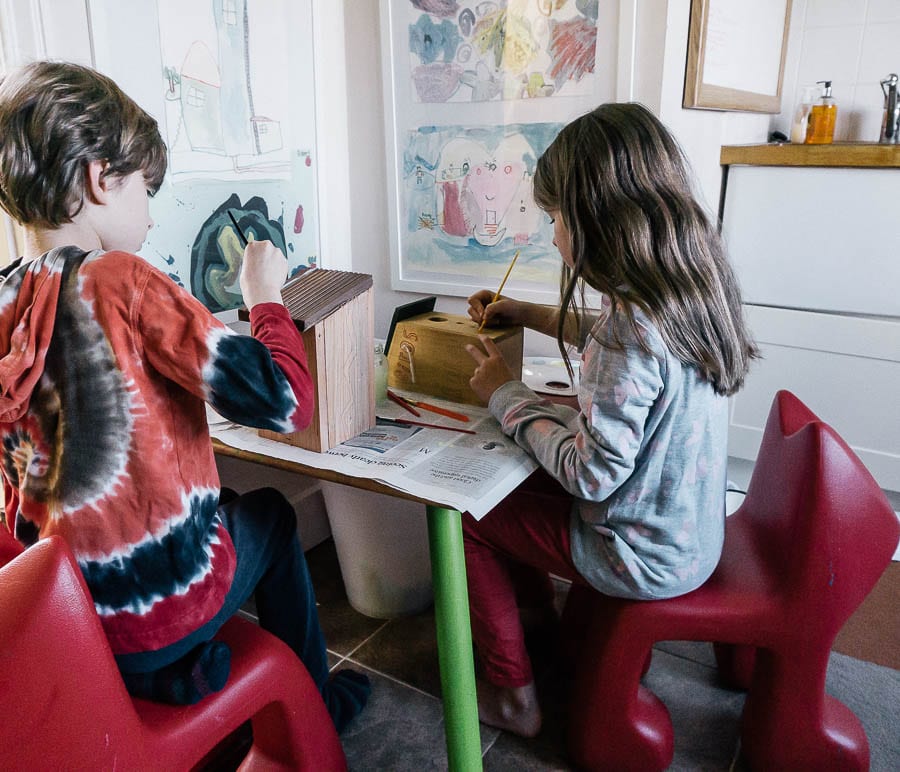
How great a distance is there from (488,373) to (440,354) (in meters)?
0.13

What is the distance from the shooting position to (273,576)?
50.6 inches

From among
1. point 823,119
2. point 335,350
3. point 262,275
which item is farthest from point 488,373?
point 823,119

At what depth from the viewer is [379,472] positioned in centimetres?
110

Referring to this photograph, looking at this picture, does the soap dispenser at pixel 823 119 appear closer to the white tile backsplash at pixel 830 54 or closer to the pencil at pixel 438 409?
the white tile backsplash at pixel 830 54

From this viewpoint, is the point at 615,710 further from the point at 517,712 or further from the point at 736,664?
the point at 736,664

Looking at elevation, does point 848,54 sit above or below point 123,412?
above

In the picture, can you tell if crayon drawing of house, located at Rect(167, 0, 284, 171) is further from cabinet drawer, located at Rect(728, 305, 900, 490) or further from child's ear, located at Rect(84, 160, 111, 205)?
cabinet drawer, located at Rect(728, 305, 900, 490)

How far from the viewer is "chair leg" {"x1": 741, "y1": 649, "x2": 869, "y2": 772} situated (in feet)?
3.98

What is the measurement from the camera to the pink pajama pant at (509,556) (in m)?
1.29

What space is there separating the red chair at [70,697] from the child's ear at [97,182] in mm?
429

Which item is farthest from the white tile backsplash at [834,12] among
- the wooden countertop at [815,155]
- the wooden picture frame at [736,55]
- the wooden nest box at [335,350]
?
the wooden nest box at [335,350]

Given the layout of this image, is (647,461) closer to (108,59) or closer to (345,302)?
(345,302)

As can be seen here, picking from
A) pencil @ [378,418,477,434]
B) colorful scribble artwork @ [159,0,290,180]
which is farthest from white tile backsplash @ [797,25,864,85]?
pencil @ [378,418,477,434]

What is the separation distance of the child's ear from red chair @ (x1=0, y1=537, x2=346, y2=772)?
1.41 feet
